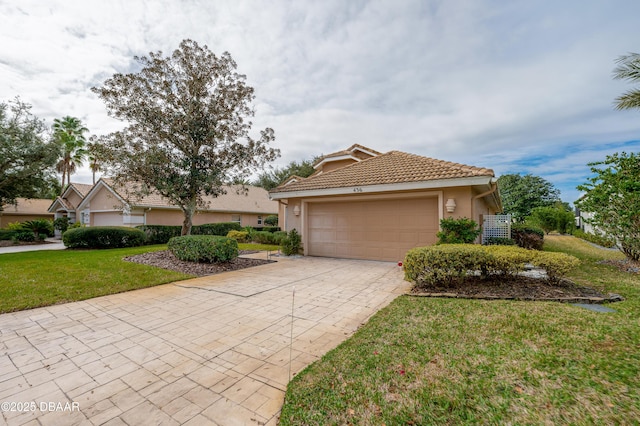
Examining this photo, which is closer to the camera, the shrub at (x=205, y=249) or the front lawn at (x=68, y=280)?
the front lawn at (x=68, y=280)

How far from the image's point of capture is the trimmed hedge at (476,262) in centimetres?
544

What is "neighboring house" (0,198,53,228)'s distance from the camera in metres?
26.2

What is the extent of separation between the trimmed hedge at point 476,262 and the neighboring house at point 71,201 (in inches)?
1108

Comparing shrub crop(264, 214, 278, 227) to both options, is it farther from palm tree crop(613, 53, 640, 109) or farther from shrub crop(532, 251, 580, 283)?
palm tree crop(613, 53, 640, 109)

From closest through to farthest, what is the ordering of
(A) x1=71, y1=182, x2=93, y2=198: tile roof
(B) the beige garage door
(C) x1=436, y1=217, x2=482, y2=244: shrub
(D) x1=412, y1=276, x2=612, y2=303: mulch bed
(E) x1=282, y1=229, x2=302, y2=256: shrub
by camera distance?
(D) x1=412, y1=276, x2=612, y2=303: mulch bed, (C) x1=436, y1=217, x2=482, y2=244: shrub, (B) the beige garage door, (E) x1=282, y1=229, x2=302, y2=256: shrub, (A) x1=71, y1=182, x2=93, y2=198: tile roof

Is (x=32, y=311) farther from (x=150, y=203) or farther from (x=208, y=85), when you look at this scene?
(x=150, y=203)

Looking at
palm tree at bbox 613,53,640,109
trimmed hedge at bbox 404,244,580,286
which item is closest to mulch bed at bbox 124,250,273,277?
trimmed hedge at bbox 404,244,580,286

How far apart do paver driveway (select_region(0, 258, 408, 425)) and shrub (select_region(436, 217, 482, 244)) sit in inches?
105

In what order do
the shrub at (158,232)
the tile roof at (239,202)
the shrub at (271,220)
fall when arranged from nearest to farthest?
1. the shrub at (158,232)
2. the tile roof at (239,202)
3. the shrub at (271,220)

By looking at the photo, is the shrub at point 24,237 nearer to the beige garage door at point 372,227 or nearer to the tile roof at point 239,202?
the tile roof at point 239,202

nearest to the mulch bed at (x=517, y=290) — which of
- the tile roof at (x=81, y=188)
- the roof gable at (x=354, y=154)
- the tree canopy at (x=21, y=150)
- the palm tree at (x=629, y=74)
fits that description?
the palm tree at (x=629, y=74)

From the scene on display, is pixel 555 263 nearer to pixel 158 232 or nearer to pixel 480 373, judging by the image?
pixel 480 373

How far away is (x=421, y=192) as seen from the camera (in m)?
9.26

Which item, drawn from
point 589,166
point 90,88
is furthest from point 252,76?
point 589,166
